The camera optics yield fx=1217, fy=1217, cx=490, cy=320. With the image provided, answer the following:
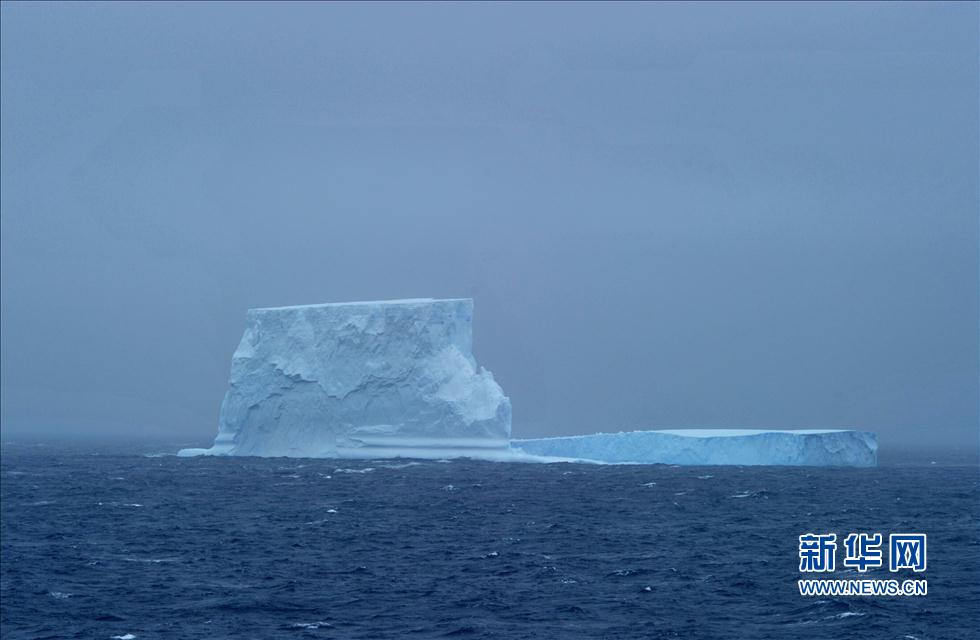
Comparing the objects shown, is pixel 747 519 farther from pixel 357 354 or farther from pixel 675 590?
pixel 357 354

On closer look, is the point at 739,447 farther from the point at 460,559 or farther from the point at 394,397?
the point at 460,559

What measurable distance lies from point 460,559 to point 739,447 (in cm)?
2037

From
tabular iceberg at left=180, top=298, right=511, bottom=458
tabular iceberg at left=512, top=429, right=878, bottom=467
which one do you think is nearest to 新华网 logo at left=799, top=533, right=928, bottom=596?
tabular iceberg at left=512, top=429, right=878, bottom=467

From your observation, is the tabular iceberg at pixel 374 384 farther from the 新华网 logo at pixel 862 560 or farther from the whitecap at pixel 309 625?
the whitecap at pixel 309 625

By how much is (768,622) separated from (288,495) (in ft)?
51.9

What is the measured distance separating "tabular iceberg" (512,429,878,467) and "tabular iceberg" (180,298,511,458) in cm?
390

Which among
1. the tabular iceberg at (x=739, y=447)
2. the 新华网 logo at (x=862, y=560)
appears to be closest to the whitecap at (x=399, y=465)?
the tabular iceberg at (x=739, y=447)

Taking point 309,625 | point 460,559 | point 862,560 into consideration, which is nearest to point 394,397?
point 460,559

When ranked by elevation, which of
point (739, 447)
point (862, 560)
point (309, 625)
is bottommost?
point (309, 625)

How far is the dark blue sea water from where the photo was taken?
11.8 meters

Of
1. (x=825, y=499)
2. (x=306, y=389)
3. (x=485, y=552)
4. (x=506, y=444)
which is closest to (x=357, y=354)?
(x=306, y=389)

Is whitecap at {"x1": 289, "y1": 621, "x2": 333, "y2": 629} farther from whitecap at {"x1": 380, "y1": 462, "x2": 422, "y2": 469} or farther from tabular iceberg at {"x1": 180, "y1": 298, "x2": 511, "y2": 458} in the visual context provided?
whitecap at {"x1": 380, "y1": 462, "x2": 422, "y2": 469}

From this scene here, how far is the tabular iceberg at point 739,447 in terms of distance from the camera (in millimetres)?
34188

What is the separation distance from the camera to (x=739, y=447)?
1372 inches
